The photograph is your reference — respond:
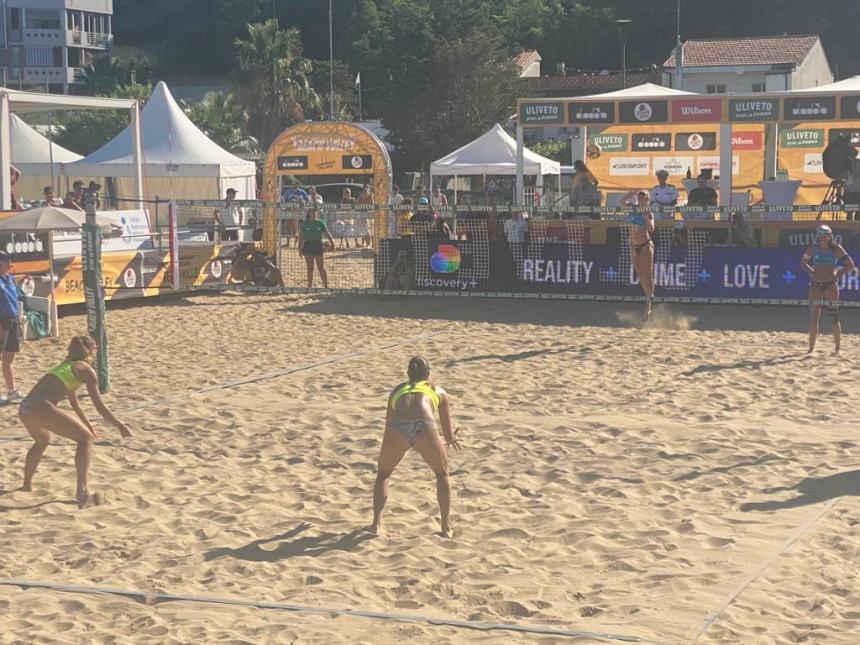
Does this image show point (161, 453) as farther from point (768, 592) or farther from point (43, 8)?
point (43, 8)

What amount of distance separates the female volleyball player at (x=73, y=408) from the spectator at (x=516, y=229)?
37.7 ft

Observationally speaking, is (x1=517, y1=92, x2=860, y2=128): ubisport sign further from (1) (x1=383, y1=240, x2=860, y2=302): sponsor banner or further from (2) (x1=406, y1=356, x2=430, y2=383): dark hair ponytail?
(2) (x1=406, y1=356, x2=430, y2=383): dark hair ponytail

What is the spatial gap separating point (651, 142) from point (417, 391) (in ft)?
66.7

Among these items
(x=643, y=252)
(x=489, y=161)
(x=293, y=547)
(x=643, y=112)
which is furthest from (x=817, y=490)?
(x=489, y=161)

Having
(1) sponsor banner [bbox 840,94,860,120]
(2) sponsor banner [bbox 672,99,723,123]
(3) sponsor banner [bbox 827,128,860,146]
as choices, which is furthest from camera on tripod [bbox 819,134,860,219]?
(3) sponsor banner [bbox 827,128,860,146]

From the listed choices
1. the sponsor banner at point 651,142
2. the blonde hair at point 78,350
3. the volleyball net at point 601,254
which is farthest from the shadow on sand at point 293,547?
the sponsor banner at point 651,142

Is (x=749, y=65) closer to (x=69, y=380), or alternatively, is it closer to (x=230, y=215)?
(x=230, y=215)

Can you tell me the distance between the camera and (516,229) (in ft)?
63.0

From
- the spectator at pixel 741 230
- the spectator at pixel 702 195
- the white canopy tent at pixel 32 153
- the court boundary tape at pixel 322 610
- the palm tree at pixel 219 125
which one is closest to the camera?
the court boundary tape at pixel 322 610

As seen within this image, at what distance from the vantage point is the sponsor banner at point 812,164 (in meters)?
26.1

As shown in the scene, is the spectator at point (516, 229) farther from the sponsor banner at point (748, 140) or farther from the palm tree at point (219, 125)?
the palm tree at point (219, 125)

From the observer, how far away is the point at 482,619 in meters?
6.07

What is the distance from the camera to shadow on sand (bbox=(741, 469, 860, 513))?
8.04 m

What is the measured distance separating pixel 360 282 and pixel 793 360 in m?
10.1
